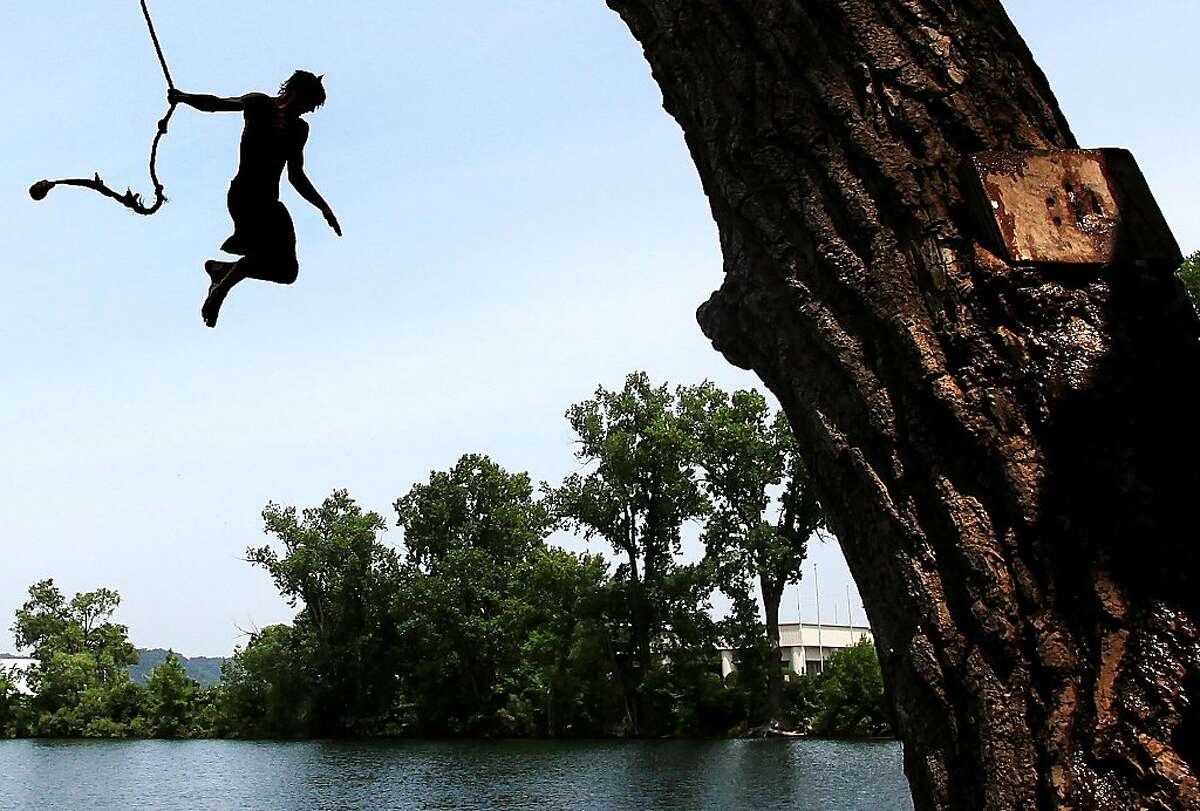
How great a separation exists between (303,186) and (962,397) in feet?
7.67

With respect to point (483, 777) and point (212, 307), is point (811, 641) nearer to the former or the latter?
point (483, 777)

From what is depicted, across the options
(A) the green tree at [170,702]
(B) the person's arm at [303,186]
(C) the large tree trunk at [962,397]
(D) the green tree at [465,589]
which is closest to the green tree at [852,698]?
(D) the green tree at [465,589]

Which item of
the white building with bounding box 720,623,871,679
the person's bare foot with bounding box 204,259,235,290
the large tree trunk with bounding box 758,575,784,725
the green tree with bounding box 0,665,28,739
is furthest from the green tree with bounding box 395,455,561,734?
the person's bare foot with bounding box 204,259,235,290

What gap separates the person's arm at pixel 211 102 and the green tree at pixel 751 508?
44.7m

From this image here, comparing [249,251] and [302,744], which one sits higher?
[249,251]

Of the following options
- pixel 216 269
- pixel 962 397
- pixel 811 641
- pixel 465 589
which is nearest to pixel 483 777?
pixel 465 589

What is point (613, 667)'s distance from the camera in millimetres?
48875

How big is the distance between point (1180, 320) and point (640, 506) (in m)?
48.1

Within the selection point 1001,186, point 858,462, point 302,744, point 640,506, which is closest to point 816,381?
point 858,462

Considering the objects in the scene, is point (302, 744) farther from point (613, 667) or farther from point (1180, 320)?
point (1180, 320)

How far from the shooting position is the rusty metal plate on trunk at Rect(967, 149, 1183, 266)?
1786 millimetres

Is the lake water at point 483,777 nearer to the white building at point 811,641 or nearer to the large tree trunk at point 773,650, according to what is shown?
the large tree trunk at point 773,650

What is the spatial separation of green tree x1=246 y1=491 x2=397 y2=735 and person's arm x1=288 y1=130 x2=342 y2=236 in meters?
53.6

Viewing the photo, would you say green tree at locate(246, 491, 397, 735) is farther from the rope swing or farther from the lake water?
the rope swing
